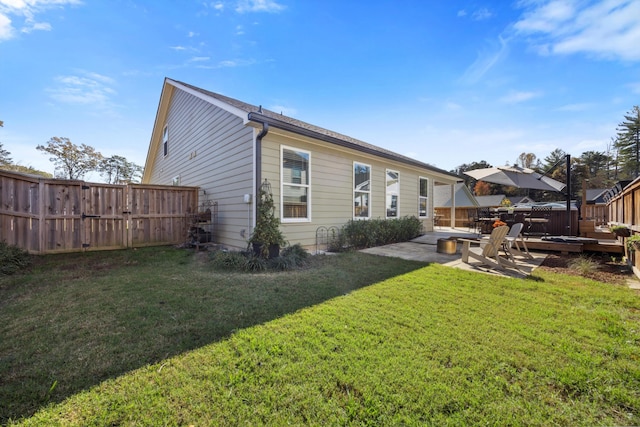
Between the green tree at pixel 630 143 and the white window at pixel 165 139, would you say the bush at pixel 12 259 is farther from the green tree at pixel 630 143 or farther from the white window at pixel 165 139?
the green tree at pixel 630 143

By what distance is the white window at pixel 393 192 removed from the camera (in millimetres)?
9359

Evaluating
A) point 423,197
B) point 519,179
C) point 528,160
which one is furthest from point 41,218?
point 528,160

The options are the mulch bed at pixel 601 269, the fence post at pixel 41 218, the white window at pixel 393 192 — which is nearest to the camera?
the mulch bed at pixel 601 269

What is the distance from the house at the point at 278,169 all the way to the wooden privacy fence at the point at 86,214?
4.01 ft

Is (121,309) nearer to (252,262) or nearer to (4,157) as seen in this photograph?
(252,262)

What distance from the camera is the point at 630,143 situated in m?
29.9

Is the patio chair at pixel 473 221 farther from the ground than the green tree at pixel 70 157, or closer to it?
closer to it

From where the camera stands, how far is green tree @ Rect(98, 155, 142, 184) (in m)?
28.5

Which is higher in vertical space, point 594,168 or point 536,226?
point 594,168

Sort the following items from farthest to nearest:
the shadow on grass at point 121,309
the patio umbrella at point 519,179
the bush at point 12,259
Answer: the patio umbrella at point 519,179 → the bush at point 12,259 → the shadow on grass at point 121,309

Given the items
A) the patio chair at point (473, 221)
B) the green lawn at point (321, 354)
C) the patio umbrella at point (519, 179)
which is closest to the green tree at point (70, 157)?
the green lawn at point (321, 354)

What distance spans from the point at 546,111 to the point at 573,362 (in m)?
13.6

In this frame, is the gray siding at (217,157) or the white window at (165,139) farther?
the white window at (165,139)

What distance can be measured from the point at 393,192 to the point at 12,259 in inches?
393
